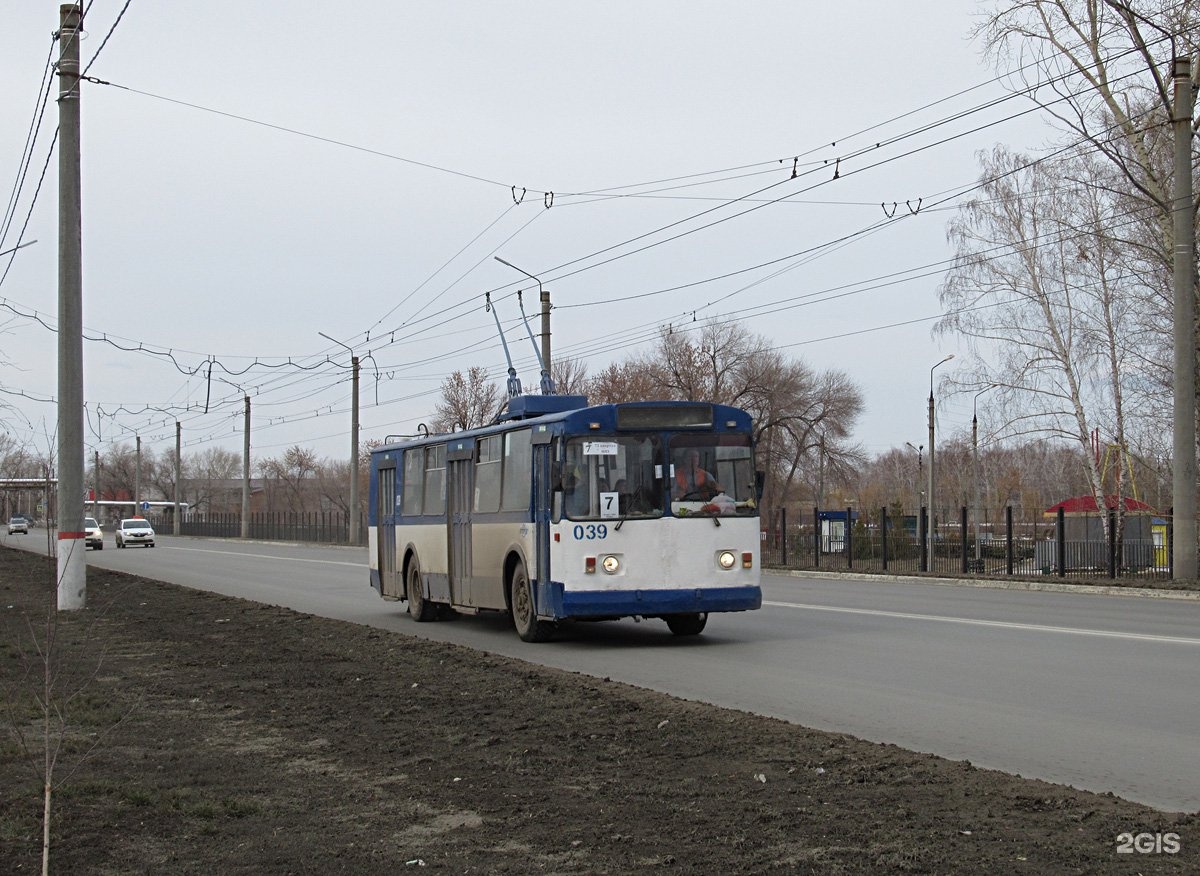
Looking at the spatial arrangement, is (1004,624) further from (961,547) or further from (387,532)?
(961,547)

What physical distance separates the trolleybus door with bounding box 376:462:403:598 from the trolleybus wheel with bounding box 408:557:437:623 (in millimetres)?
634

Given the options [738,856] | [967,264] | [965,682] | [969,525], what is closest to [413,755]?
[738,856]

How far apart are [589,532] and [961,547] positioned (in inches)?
827

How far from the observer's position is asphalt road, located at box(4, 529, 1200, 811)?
26.9 feet

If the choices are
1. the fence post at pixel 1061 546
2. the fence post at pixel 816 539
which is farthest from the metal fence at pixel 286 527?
the fence post at pixel 1061 546

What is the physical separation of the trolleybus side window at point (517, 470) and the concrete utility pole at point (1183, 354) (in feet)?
45.4

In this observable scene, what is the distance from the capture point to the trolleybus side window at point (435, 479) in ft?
62.0

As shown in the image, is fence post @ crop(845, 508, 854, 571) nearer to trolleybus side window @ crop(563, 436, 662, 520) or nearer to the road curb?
the road curb

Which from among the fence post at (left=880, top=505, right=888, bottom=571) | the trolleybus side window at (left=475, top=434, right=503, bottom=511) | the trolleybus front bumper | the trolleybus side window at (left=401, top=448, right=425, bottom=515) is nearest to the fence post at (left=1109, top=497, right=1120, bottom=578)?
the fence post at (left=880, top=505, right=888, bottom=571)

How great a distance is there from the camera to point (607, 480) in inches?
595

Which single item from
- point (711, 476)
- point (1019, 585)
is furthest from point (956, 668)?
point (1019, 585)

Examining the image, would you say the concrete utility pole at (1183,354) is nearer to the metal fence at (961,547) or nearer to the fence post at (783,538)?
the metal fence at (961,547)

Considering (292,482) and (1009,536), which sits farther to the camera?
(292,482)

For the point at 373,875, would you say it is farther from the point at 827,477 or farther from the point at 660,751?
the point at 827,477
